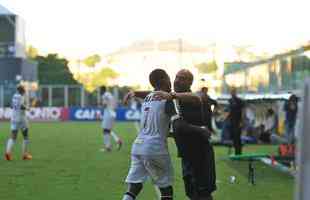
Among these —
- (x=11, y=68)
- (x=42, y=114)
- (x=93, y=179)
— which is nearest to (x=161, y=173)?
(x=93, y=179)

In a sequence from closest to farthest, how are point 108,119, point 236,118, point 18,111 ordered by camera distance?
point 18,111 → point 236,118 → point 108,119

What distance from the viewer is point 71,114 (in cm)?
6150

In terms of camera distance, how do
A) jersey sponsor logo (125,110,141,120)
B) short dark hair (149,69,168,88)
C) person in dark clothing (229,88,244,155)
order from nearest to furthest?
short dark hair (149,69,168,88) → person in dark clothing (229,88,244,155) → jersey sponsor logo (125,110,141,120)

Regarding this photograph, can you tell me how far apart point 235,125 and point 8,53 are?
45688 mm

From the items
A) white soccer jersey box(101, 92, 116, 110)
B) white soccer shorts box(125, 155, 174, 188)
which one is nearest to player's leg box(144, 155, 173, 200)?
white soccer shorts box(125, 155, 174, 188)

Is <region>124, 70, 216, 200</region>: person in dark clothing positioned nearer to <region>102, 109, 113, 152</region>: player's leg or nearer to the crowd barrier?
<region>102, 109, 113, 152</region>: player's leg

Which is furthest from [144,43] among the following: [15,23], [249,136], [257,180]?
[257,180]

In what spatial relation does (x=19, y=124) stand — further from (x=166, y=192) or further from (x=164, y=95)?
(x=164, y=95)

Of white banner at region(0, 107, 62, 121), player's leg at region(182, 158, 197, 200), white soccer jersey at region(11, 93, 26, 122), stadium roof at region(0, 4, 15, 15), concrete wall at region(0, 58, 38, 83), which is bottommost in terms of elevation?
white banner at region(0, 107, 62, 121)

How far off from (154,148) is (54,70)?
320 feet

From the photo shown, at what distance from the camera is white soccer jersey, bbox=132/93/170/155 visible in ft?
31.0

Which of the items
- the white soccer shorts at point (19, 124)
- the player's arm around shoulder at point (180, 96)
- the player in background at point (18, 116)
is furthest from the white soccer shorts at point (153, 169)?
the white soccer shorts at point (19, 124)

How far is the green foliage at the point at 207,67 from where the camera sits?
79250 millimetres

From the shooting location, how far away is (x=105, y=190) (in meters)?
13.8
